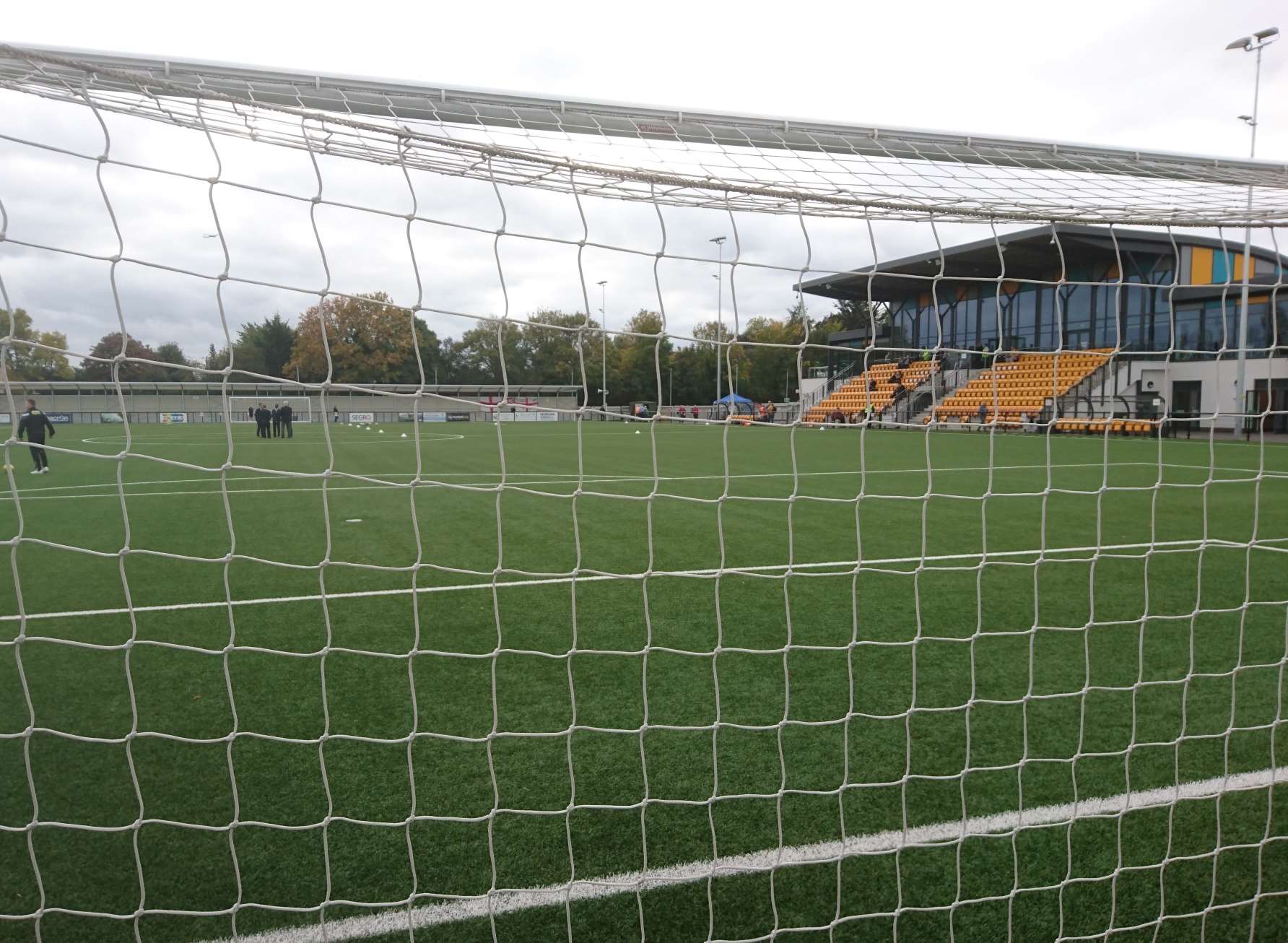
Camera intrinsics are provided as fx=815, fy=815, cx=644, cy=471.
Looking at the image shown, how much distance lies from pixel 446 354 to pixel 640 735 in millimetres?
2749

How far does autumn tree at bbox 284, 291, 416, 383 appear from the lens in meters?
2.78

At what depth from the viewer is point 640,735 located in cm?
294

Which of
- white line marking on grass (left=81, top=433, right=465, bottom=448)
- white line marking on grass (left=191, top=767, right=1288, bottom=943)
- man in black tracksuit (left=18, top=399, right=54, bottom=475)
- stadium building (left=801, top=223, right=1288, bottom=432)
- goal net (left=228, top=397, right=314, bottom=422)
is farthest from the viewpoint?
goal net (left=228, top=397, right=314, bottom=422)

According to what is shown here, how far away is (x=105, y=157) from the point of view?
2111 mm

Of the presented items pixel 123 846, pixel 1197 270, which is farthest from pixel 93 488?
pixel 1197 270

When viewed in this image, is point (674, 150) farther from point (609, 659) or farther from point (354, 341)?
point (354, 341)

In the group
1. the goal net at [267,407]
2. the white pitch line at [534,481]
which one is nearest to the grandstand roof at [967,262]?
the white pitch line at [534,481]

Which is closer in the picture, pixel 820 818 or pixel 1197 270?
pixel 820 818

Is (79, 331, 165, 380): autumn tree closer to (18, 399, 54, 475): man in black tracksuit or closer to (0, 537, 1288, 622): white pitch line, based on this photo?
(0, 537, 1288, 622): white pitch line

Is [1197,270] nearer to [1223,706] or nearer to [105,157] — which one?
[1223,706]

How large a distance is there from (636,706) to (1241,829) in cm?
208

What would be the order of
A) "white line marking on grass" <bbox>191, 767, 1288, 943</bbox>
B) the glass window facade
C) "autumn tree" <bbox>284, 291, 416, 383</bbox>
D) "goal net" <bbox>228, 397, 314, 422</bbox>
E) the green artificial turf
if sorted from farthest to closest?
"goal net" <bbox>228, 397, 314, 422</bbox> → the glass window facade → "autumn tree" <bbox>284, 291, 416, 383</bbox> → the green artificial turf → "white line marking on grass" <bbox>191, 767, 1288, 943</bbox>

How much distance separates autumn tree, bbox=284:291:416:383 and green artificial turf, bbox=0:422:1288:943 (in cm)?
44

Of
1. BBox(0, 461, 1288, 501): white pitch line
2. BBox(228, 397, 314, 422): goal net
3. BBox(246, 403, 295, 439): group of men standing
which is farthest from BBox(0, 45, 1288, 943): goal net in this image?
BBox(246, 403, 295, 439): group of men standing
